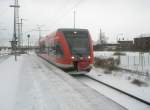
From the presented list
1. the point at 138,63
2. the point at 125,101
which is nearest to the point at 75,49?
the point at 125,101

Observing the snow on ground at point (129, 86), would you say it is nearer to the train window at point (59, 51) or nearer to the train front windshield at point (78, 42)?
the train front windshield at point (78, 42)

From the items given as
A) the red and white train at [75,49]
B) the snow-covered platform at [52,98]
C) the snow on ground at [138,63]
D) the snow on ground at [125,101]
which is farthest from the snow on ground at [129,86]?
the snow on ground at [138,63]

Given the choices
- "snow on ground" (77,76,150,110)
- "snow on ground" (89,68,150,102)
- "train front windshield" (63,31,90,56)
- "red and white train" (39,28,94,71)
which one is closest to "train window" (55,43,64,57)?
"red and white train" (39,28,94,71)

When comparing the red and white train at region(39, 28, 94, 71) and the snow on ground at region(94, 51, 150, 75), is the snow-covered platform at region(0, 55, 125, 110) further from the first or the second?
the snow on ground at region(94, 51, 150, 75)

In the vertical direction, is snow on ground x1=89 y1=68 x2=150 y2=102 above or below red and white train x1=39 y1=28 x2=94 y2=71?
below

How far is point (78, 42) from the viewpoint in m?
19.1

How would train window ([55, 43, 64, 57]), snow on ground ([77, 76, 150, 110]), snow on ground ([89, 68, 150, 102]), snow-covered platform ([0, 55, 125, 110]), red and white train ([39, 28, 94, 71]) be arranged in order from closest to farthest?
snow-covered platform ([0, 55, 125, 110])
snow on ground ([77, 76, 150, 110])
snow on ground ([89, 68, 150, 102])
red and white train ([39, 28, 94, 71])
train window ([55, 43, 64, 57])

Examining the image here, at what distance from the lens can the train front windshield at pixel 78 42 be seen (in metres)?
18.7

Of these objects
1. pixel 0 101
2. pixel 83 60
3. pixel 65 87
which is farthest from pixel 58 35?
pixel 0 101

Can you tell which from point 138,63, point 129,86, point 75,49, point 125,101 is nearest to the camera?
point 125,101

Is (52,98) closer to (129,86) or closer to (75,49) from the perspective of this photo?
(129,86)

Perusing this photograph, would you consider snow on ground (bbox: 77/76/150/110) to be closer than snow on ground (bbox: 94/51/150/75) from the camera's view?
Yes

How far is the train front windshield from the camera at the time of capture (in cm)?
1866

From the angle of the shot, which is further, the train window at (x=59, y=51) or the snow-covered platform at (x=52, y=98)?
the train window at (x=59, y=51)
